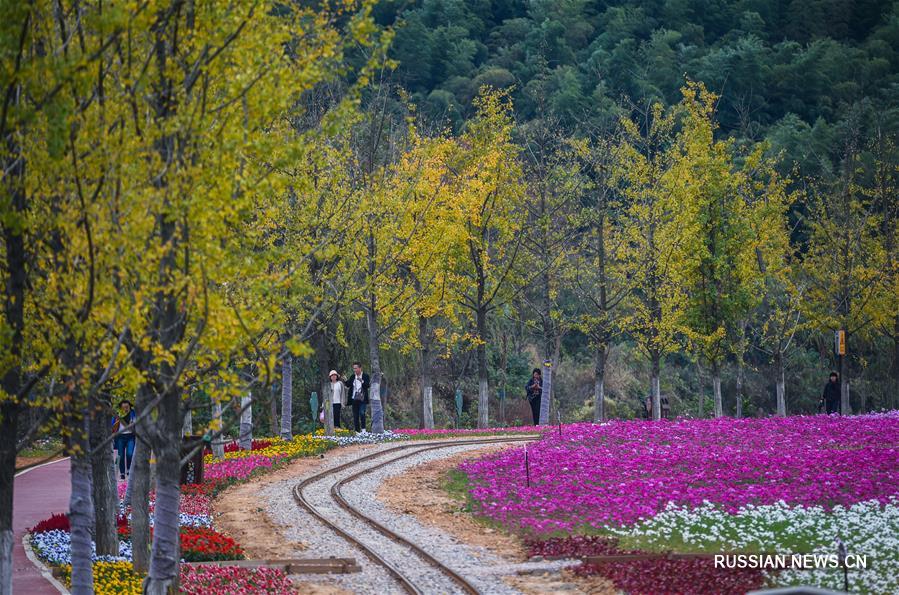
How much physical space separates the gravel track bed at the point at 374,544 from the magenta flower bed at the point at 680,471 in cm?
195

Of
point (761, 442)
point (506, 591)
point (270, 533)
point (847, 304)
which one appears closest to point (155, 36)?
point (506, 591)

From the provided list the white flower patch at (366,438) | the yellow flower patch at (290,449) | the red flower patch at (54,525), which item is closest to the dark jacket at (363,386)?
the white flower patch at (366,438)

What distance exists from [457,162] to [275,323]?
1176 inches

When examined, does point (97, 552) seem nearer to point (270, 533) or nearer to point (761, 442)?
point (270, 533)

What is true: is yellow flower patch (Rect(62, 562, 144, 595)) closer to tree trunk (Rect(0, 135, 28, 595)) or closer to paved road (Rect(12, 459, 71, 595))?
paved road (Rect(12, 459, 71, 595))

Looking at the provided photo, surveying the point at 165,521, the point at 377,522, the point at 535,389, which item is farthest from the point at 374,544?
the point at 535,389

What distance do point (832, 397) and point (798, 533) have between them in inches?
973

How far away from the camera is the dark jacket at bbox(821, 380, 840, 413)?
39500 millimetres

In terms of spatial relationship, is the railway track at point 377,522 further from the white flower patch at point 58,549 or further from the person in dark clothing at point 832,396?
the person in dark clothing at point 832,396

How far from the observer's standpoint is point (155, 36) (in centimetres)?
1182

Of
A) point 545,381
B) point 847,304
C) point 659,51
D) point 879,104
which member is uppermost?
point 659,51

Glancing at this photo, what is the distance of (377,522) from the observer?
20562mm

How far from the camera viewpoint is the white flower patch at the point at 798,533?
1433cm

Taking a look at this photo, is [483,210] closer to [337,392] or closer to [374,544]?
[337,392]
